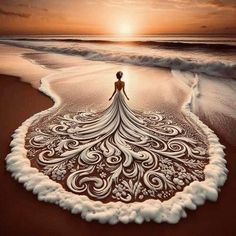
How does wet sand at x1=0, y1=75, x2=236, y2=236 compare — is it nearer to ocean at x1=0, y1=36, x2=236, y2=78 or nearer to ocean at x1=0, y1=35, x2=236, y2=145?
ocean at x1=0, y1=35, x2=236, y2=145

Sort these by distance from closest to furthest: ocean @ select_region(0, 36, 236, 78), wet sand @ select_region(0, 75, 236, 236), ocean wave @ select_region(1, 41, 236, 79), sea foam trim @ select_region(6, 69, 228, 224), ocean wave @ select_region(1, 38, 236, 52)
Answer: wet sand @ select_region(0, 75, 236, 236)
sea foam trim @ select_region(6, 69, 228, 224)
ocean wave @ select_region(1, 41, 236, 79)
ocean @ select_region(0, 36, 236, 78)
ocean wave @ select_region(1, 38, 236, 52)

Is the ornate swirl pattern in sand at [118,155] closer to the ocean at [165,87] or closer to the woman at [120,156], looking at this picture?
the woman at [120,156]

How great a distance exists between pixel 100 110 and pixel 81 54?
16.2 m

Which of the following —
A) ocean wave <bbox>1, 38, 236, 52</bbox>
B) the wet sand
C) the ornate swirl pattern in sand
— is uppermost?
ocean wave <bbox>1, 38, 236, 52</bbox>

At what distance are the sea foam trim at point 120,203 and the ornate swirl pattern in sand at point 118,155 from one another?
140 millimetres

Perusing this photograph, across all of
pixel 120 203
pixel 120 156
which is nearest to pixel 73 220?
pixel 120 203

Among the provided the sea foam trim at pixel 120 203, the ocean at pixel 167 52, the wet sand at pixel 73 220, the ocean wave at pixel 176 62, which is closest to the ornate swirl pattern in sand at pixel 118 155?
the sea foam trim at pixel 120 203

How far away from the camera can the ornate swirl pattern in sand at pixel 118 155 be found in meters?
3.80

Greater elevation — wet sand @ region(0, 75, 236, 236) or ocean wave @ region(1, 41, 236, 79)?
ocean wave @ region(1, 41, 236, 79)

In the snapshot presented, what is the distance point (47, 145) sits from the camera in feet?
15.9

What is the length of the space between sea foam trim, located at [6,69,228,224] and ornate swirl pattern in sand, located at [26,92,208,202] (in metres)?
0.14

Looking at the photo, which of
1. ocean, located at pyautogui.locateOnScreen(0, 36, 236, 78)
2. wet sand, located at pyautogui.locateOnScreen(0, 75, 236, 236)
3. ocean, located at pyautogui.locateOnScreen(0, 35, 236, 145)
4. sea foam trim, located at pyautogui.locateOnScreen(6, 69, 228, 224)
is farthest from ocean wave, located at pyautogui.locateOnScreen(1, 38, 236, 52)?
wet sand, located at pyautogui.locateOnScreen(0, 75, 236, 236)

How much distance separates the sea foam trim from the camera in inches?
129

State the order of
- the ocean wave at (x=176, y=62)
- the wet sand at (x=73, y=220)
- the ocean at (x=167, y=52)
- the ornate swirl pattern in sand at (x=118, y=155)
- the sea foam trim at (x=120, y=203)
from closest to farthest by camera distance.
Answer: the wet sand at (x=73, y=220) → the sea foam trim at (x=120, y=203) → the ornate swirl pattern in sand at (x=118, y=155) → the ocean wave at (x=176, y=62) → the ocean at (x=167, y=52)
